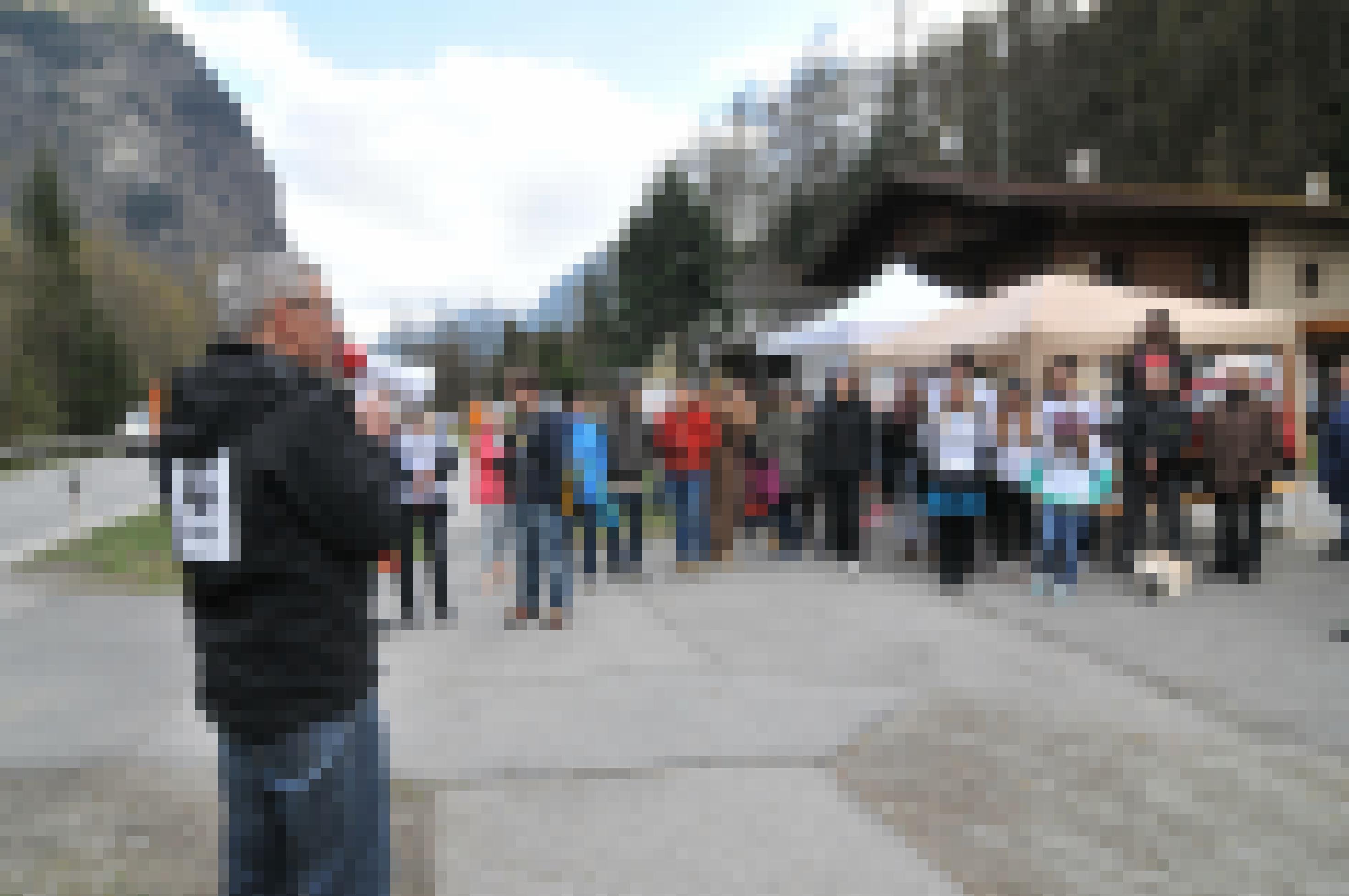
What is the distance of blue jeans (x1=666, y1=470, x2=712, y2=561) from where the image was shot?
1103cm

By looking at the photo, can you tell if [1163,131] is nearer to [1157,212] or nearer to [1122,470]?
[1157,212]

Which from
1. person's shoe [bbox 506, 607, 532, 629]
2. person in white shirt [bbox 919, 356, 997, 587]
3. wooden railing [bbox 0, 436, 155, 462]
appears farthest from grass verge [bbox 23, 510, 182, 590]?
wooden railing [bbox 0, 436, 155, 462]

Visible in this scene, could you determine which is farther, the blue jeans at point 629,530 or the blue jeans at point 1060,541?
the blue jeans at point 629,530

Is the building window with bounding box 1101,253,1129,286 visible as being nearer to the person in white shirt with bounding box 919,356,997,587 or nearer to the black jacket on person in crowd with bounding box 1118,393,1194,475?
the black jacket on person in crowd with bounding box 1118,393,1194,475

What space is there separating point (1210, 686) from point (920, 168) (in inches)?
1728

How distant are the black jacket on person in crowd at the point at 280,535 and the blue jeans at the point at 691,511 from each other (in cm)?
844

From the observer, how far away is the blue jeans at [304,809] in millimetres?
2576

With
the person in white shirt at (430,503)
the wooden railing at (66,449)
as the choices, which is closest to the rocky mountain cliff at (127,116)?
the wooden railing at (66,449)

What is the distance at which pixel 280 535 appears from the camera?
2.47 meters

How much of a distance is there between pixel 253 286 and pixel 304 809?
48.9 inches

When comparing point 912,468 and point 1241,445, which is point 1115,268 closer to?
point 912,468

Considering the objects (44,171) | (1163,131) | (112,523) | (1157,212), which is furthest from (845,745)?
(44,171)

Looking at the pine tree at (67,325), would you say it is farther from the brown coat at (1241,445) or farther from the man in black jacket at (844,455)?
the brown coat at (1241,445)

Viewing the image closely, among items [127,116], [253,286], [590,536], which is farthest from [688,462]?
[127,116]
